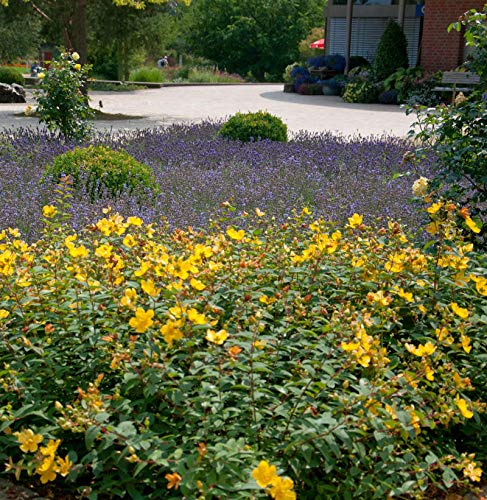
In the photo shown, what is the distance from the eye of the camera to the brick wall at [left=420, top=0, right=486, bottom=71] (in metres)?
20.8

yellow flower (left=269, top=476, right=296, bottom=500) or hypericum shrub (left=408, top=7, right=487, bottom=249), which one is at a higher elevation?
hypericum shrub (left=408, top=7, right=487, bottom=249)

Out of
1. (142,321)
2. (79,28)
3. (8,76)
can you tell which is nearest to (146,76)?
(8,76)

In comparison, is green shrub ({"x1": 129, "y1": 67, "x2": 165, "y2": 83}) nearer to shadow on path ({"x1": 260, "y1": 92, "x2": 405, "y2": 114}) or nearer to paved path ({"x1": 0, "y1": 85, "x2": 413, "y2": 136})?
paved path ({"x1": 0, "y1": 85, "x2": 413, "y2": 136})

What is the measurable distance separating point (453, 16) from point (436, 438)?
67.2 feet

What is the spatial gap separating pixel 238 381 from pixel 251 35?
4027 centimetres

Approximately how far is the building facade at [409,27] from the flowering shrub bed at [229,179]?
1251 centimetres

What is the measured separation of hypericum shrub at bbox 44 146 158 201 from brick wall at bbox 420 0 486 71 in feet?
53.2

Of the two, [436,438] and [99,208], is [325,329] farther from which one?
[99,208]

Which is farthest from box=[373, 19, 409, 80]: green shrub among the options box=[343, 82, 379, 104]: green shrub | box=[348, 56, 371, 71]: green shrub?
box=[348, 56, 371, 71]: green shrub

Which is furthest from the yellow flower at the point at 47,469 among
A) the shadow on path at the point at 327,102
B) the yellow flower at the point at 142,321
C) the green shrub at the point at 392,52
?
the green shrub at the point at 392,52

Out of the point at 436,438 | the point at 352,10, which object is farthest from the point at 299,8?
the point at 436,438

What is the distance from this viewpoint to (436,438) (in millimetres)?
2818

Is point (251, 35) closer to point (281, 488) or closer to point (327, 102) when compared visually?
point (327, 102)

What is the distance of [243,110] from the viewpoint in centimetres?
1856
